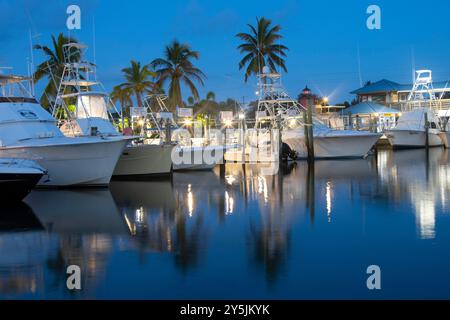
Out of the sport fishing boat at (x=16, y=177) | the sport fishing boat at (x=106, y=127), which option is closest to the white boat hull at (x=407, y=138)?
the sport fishing boat at (x=106, y=127)

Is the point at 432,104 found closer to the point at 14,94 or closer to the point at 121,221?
the point at 14,94

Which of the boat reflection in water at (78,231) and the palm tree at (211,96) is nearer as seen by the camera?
the boat reflection in water at (78,231)

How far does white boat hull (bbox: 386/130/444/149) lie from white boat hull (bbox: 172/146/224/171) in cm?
2130

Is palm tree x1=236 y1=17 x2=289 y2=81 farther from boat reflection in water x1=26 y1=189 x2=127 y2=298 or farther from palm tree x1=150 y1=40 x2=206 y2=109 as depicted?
boat reflection in water x1=26 y1=189 x2=127 y2=298

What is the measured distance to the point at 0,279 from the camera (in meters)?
8.70

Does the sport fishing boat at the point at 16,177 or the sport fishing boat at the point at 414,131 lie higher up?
the sport fishing boat at the point at 414,131

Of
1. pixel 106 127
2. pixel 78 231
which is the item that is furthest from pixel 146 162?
pixel 78 231

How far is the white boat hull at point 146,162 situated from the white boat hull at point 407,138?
Result: 83.6 feet

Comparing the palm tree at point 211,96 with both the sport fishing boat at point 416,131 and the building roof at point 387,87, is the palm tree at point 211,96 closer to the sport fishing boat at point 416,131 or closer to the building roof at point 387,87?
the building roof at point 387,87

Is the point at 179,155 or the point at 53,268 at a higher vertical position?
the point at 179,155

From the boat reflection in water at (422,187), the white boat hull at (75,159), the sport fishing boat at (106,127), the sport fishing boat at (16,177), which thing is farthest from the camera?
the sport fishing boat at (106,127)

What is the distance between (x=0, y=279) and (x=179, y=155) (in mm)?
19116

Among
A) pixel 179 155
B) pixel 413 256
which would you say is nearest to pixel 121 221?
pixel 413 256

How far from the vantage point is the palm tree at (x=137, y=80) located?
157 ft
